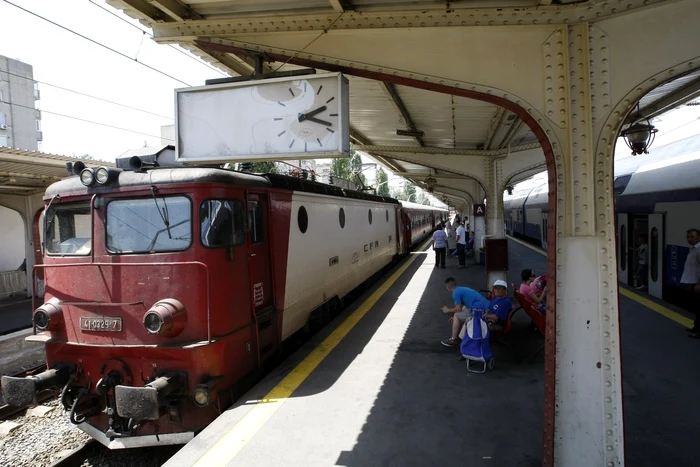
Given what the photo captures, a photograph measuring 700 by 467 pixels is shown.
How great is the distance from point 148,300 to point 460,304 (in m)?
4.12

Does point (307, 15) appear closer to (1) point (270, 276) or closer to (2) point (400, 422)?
(1) point (270, 276)

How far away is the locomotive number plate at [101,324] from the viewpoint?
4.66 meters

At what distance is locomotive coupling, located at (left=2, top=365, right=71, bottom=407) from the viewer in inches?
179

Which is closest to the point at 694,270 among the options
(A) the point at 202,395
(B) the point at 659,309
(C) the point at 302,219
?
(B) the point at 659,309

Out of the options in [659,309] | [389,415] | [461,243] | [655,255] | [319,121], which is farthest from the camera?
[461,243]

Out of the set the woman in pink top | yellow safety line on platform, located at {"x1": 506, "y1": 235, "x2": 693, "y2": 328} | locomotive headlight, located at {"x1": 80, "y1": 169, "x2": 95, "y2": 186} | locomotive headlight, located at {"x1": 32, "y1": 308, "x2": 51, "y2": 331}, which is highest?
locomotive headlight, located at {"x1": 80, "y1": 169, "x2": 95, "y2": 186}

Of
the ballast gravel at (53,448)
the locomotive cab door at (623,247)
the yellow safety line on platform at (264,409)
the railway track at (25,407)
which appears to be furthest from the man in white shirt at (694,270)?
the railway track at (25,407)

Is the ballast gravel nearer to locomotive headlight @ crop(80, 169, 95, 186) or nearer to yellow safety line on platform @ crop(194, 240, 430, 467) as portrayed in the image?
yellow safety line on platform @ crop(194, 240, 430, 467)

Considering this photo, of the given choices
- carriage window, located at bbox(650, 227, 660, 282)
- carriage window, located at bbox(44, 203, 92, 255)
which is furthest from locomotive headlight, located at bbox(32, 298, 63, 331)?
carriage window, located at bbox(650, 227, 660, 282)

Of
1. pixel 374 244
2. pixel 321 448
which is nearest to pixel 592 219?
pixel 321 448

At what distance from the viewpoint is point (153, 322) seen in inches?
168

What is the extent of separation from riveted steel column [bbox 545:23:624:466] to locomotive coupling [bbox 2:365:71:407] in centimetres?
482

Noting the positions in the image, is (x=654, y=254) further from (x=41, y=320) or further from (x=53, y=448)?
(x=53, y=448)

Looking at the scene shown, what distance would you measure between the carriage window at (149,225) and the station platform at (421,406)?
6.30 ft
